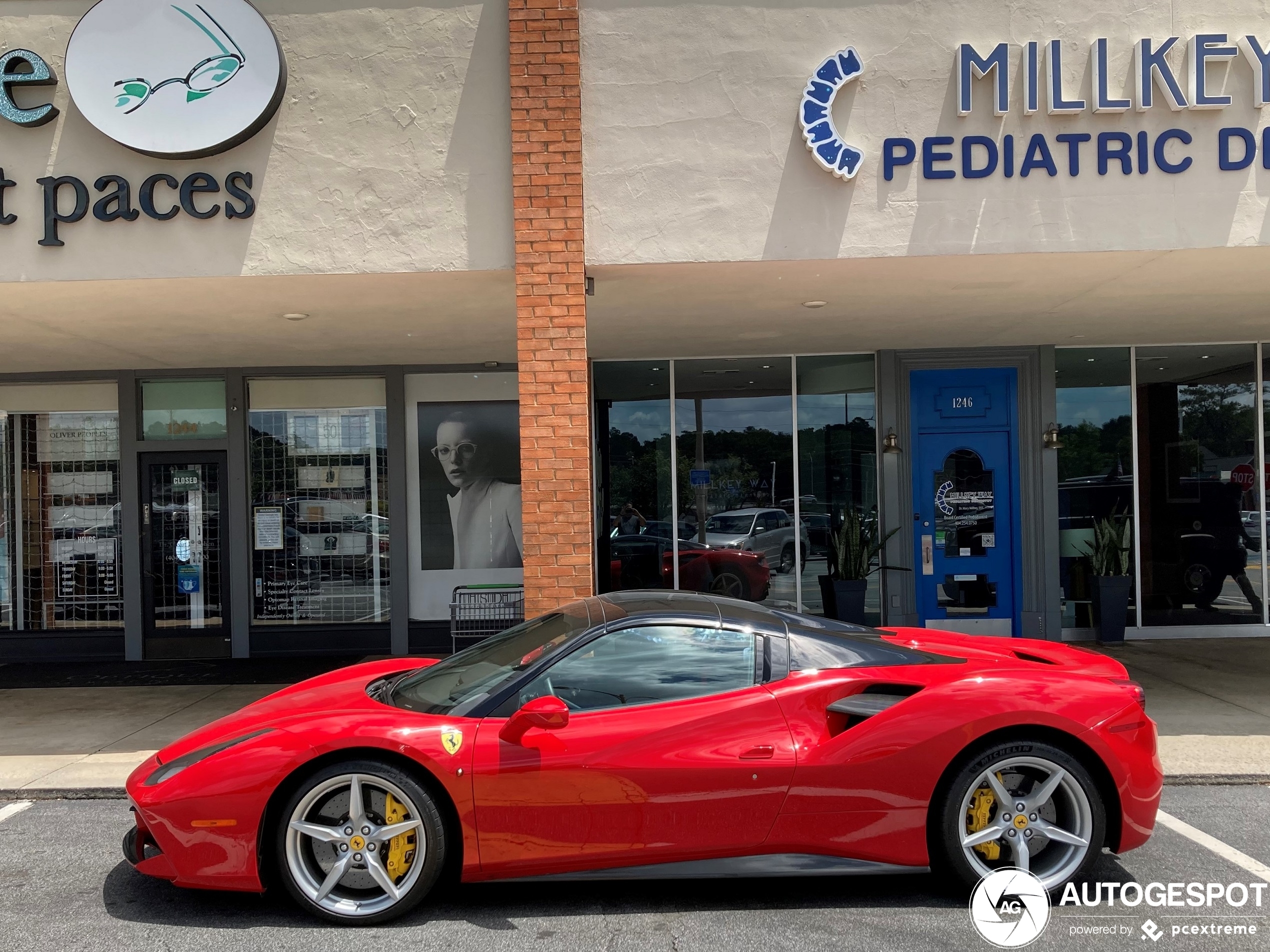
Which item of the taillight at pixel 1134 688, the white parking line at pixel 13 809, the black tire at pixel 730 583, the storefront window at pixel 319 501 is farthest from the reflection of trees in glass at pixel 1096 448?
the white parking line at pixel 13 809

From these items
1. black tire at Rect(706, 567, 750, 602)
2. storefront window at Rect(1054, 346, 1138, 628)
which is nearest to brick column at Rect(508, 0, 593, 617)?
black tire at Rect(706, 567, 750, 602)

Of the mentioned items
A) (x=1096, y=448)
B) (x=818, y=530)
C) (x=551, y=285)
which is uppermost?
(x=551, y=285)

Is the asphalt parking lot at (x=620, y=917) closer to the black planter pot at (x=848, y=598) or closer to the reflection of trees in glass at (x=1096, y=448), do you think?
the black planter pot at (x=848, y=598)

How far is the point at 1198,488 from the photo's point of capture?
34.7 ft

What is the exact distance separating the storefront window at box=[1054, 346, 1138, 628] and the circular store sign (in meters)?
8.24

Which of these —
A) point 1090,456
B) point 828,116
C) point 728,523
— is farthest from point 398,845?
point 1090,456

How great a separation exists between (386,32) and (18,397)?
6949mm

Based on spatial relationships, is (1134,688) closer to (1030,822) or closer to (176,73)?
(1030,822)

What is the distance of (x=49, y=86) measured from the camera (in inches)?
258

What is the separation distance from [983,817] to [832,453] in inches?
279

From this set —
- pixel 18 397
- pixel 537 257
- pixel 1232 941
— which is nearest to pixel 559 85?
pixel 537 257

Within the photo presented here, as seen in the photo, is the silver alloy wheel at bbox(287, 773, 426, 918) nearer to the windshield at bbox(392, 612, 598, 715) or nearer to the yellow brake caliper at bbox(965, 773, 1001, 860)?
the windshield at bbox(392, 612, 598, 715)

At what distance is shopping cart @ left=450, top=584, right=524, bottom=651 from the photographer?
957 centimetres

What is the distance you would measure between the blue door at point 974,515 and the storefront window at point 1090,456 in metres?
0.59
